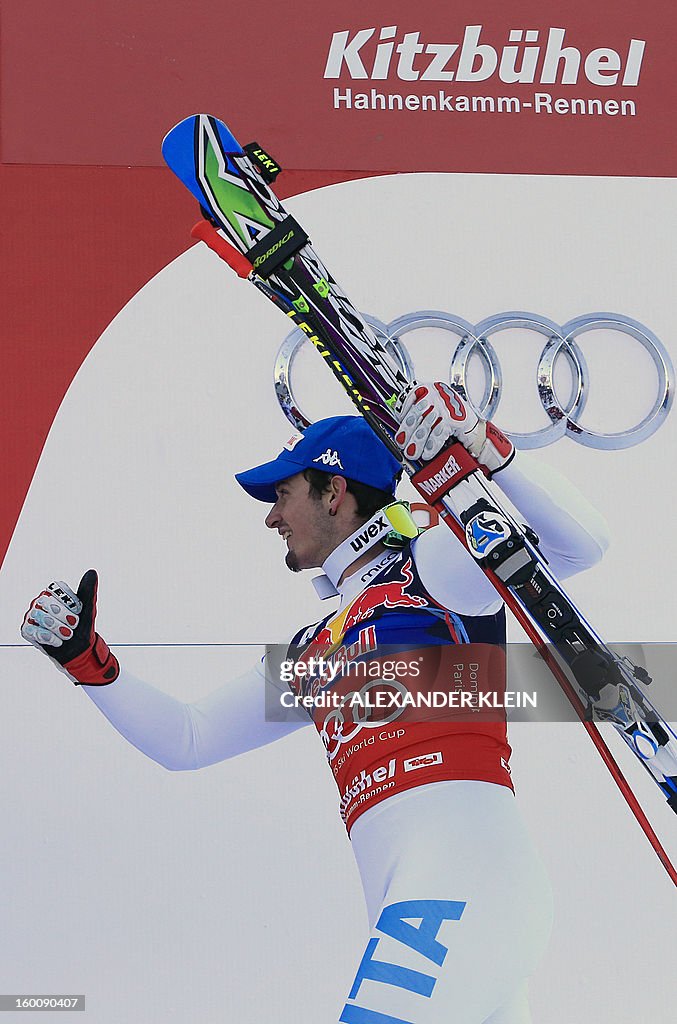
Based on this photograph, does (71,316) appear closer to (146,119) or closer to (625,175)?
(146,119)

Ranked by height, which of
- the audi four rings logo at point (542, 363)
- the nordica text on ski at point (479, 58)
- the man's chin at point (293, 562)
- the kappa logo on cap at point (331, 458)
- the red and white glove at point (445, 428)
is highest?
the nordica text on ski at point (479, 58)

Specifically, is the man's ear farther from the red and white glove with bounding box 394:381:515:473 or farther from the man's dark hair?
the red and white glove with bounding box 394:381:515:473

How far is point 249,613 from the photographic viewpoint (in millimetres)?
2119

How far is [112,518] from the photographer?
212 centimetres

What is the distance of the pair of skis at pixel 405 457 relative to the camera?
166 centimetres

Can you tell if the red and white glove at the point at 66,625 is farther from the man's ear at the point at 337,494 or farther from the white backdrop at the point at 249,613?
the man's ear at the point at 337,494

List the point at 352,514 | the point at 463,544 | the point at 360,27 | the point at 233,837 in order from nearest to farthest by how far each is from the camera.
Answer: the point at 463,544, the point at 352,514, the point at 233,837, the point at 360,27

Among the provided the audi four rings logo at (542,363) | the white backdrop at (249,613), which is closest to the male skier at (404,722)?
the white backdrop at (249,613)

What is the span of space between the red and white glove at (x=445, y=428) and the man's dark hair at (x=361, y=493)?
0.27m

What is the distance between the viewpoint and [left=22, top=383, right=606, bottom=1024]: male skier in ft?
5.24

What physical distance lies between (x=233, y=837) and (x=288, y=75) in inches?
52.4

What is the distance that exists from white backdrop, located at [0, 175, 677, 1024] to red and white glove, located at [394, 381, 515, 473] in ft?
1.65

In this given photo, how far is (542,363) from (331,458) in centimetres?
50

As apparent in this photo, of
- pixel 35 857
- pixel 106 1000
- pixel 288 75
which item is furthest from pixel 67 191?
pixel 106 1000
